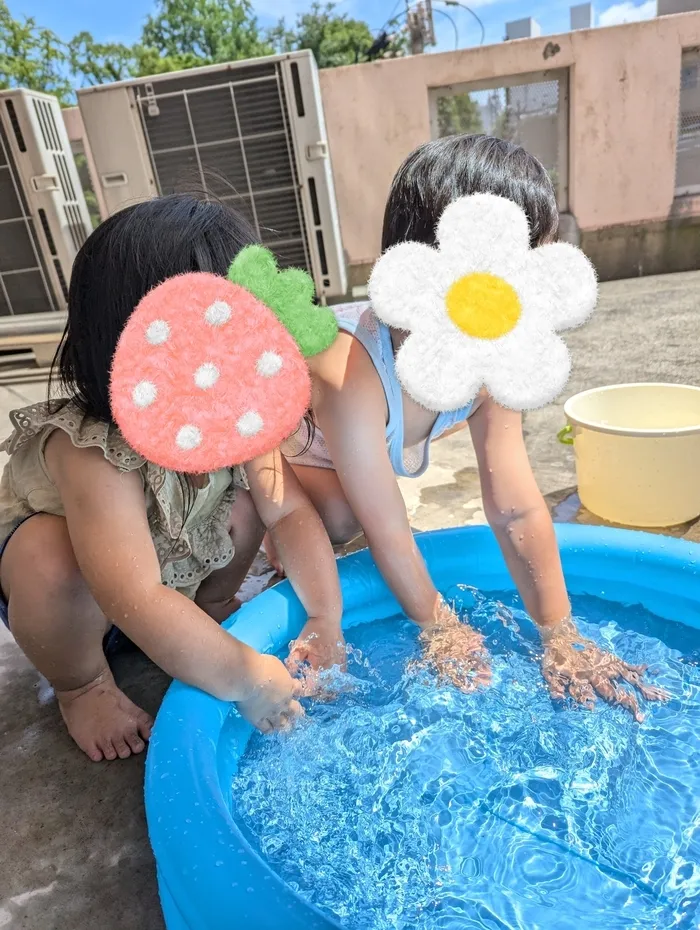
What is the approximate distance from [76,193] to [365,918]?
5.65 m

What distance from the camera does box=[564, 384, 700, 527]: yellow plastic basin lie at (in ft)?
5.84

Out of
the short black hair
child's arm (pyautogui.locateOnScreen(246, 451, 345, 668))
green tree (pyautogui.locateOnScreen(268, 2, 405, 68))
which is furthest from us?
green tree (pyautogui.locateOnScreen(268, 2, 405, 68))

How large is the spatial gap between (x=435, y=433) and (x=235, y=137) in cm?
366

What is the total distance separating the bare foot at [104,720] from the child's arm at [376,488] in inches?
22.6

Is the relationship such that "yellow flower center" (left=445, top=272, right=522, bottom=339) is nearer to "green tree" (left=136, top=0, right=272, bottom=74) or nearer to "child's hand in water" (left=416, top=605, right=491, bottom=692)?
"child's hand in water" (left=416, top=605, right=491, bottom=692)

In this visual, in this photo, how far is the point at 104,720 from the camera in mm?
1330

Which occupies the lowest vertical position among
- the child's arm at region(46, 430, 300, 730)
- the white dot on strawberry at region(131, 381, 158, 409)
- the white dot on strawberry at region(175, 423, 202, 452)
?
the child's arm at region(46, 430, 300, 730)

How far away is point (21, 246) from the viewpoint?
5086 millimetres

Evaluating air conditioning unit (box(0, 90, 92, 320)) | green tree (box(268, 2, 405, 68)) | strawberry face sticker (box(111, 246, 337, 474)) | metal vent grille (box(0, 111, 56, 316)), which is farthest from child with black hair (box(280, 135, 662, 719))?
green tree (box(268, 2, 405, 68))

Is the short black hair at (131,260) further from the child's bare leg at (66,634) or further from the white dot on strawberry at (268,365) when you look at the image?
the child's bare leg at (66,634)

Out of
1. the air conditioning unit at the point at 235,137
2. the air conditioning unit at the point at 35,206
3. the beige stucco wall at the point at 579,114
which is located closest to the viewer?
the air conditioning unit at the point at 235,137

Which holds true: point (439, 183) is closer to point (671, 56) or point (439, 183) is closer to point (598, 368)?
point (598, 368)

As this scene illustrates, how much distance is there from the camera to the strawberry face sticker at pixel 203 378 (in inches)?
26.6

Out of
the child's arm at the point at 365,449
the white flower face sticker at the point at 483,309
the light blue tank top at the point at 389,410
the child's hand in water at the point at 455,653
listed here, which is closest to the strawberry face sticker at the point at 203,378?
the white flower face sticker at the point at 483,309
